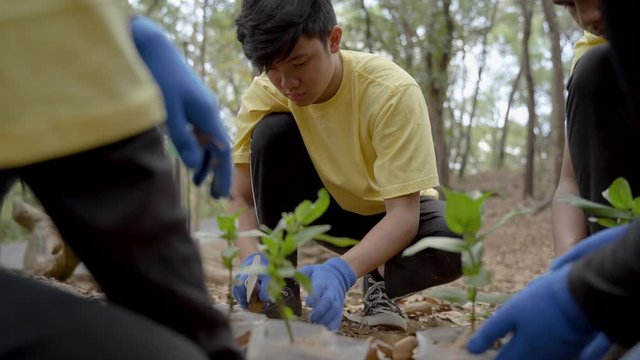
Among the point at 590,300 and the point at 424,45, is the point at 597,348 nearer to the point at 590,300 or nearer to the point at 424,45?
the point at 590,300

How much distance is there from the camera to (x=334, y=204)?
8.01 feet

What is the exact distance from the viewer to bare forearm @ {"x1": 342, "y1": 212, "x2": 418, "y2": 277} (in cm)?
192

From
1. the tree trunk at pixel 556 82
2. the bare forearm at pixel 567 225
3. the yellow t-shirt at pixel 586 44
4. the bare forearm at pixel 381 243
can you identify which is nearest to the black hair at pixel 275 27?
the bare forearm at pixel 381 243

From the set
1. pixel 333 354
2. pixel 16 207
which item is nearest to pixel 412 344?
pixel 333 354

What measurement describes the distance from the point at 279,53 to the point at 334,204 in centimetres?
63

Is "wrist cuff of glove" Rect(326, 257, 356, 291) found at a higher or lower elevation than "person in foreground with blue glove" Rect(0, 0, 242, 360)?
Result: lower

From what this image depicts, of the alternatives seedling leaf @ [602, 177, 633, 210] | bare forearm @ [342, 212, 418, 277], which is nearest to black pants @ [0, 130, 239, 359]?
seedling leaf @ [602, 177, 633, 210]

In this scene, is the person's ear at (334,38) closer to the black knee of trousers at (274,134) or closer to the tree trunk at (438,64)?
the black knee of trousers at (274,134)

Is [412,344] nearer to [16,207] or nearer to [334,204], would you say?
[334,204]

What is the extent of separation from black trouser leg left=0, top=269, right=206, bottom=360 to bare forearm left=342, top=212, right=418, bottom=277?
41.3 inches

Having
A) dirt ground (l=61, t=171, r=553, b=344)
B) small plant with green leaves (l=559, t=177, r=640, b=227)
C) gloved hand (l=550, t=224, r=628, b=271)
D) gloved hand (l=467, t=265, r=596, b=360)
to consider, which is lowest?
dirt ground (l=61, t=171, r=553, b=344)

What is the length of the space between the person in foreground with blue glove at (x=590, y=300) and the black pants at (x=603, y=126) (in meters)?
0.53

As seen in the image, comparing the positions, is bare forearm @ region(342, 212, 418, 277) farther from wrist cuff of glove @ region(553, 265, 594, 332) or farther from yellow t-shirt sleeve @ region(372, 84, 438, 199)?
wrist cuff of glove @ region(553, 265, 594, 332)

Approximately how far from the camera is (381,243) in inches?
77.6
